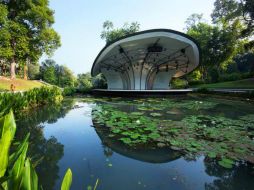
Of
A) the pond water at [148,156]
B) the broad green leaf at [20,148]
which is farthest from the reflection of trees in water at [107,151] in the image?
the broad green leaf at [20,148]

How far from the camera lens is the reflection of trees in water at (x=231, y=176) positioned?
221 cm

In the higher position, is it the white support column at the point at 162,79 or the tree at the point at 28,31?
the tree at the point at 28,31

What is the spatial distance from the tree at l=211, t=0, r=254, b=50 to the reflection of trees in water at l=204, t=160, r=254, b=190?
68.3ft

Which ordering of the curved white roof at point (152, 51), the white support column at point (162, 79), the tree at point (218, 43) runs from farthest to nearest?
1. the tree at point (218, 43)
2. the white support column at point (162, 79)
3. the curved white roof at point (152, 51)

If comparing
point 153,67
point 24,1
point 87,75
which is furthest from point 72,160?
point 87,75

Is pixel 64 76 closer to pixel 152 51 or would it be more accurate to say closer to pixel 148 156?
pixel 152 51

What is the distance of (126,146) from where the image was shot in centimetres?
351

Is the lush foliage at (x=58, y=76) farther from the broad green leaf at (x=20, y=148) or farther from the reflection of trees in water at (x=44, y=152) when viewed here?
the broad green leaf at (x=20, y=148)

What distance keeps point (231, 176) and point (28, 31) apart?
2165cm

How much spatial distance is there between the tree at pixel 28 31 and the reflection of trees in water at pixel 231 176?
1850 cm

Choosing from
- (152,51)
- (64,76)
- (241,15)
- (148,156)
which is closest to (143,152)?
(148,156)

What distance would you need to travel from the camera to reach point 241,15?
2278cm

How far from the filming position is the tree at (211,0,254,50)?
19172mm

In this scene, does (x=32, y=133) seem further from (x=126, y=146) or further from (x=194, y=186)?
(x=194, y=186)
